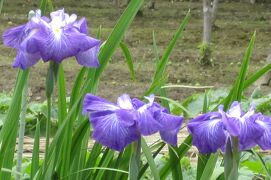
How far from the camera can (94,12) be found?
14.4 metres

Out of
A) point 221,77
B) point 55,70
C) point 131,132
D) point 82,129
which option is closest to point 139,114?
point 131,132

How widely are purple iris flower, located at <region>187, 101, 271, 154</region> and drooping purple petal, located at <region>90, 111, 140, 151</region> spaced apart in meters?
0.12

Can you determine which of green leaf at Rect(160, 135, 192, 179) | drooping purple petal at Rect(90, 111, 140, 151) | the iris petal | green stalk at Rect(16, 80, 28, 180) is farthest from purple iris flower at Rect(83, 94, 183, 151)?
green leaf at Rect(160, 135, 192, 179)

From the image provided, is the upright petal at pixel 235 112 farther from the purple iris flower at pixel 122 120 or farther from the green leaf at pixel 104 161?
the green leaf at pixel 104 161

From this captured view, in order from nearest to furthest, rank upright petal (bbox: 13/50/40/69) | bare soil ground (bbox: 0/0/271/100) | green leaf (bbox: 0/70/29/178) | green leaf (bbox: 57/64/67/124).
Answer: upright petal (bbox: 13/50/40/69)
green leaf (bbox: 0/70/29/178)
green leaf (bbox: 57/64/67/124)
bare soil ground (bbox: 0/0/271/100)

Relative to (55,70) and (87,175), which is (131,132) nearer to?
(55,70)

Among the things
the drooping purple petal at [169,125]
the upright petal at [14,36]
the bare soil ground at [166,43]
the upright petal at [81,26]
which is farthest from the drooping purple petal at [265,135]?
the bare soil ground at [166,43]

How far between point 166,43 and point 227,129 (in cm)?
961

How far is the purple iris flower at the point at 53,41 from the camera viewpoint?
1.42m

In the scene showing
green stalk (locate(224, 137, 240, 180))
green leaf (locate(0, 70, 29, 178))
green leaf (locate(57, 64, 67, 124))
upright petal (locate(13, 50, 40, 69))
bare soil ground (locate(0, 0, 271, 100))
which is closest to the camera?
green stalk (locate(224, 137, 240, 180))

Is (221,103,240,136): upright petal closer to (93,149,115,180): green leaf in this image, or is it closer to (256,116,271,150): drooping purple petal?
(256,116,271,150): drooping purple petal

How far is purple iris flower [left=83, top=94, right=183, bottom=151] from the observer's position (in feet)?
4.51

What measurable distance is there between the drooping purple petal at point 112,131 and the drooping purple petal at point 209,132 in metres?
0.11

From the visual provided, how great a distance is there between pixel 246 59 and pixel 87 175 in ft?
1.48
